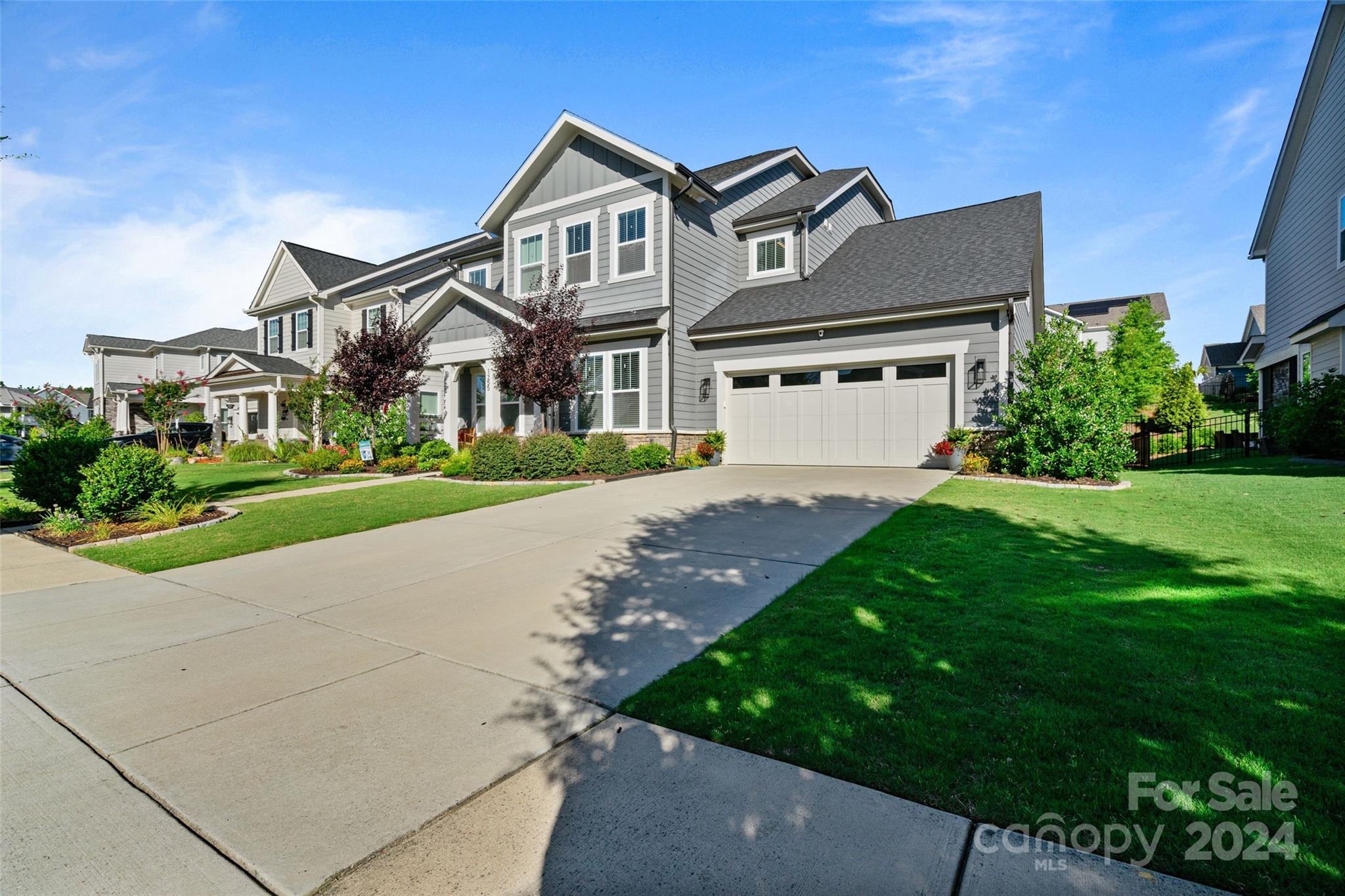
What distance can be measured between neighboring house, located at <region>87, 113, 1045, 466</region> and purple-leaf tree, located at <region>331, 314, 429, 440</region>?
36.4 inches

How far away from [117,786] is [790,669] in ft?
10.1

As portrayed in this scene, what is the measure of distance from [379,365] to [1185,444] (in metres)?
23.2

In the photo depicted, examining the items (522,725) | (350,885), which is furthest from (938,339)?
(350,885)

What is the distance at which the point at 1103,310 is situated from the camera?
56594 millimetres

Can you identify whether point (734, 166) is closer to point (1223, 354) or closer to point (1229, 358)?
point (1229, 358)

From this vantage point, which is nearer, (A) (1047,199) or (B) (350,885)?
(B) (350,885)

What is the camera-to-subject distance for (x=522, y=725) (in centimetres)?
289

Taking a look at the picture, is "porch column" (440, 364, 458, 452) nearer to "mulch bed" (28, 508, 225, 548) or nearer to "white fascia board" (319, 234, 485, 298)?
"mulch bed" (28, 508, 225, 548)

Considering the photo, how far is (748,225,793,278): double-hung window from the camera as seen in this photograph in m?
17.1

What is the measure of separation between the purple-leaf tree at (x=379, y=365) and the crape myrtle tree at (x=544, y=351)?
3619mm

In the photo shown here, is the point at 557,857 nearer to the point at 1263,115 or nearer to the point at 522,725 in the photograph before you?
the point at 522,725

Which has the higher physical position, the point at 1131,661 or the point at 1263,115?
the point at 1263,115

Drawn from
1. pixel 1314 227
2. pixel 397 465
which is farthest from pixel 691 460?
pixel 1314 227

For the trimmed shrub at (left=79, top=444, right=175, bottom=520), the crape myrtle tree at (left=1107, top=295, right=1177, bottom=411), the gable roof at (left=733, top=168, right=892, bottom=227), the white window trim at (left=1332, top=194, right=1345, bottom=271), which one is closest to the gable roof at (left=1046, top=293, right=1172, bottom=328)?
the crape myrtle tree at (left=1107, top=295, right=1177, bottom=411)
